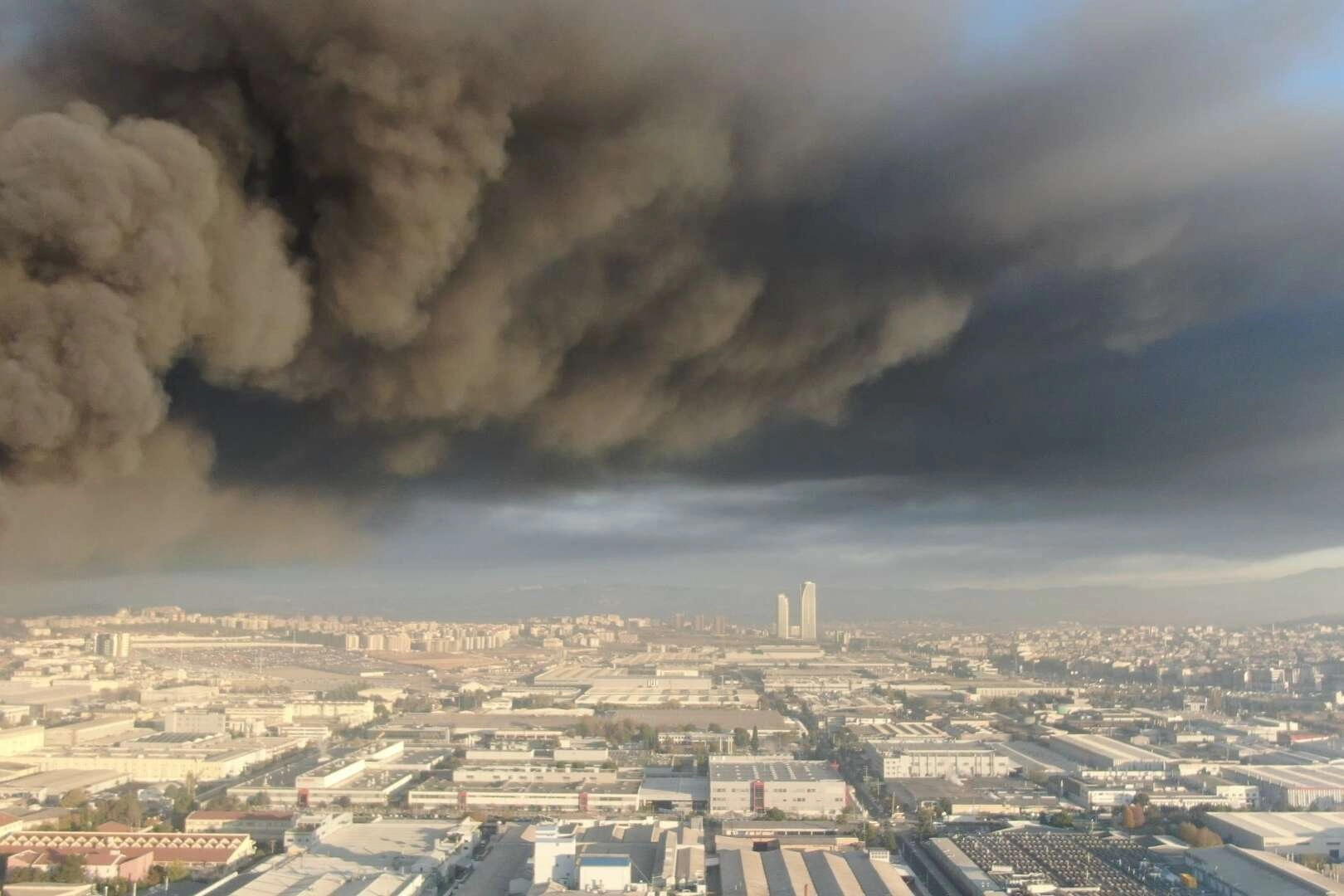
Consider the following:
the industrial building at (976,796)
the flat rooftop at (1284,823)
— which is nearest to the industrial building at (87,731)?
the industrial building at (976,796)

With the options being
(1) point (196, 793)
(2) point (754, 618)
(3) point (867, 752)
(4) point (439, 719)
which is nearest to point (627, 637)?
(2) point (754, 618)

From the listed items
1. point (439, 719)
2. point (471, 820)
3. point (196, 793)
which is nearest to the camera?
point (471, 820)

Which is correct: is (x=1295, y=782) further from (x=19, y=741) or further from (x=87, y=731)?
(x=19, y=741)

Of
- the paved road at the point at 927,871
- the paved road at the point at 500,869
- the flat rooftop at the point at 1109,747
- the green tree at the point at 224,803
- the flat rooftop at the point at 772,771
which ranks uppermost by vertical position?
the flat rooftop at the point at 772,771

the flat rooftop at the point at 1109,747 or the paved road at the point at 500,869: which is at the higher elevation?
the paved road at the point at 500,869

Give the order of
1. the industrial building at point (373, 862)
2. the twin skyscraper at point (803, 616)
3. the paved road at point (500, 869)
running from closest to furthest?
the industrial building at point (373, 862)
the paved road at point (500, 869)
the twin skyscraper at point (803, 616)

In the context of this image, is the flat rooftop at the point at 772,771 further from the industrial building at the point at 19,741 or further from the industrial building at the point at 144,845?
the industrial building at the point at 19,741

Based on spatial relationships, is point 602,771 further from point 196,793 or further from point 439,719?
point 439,719
